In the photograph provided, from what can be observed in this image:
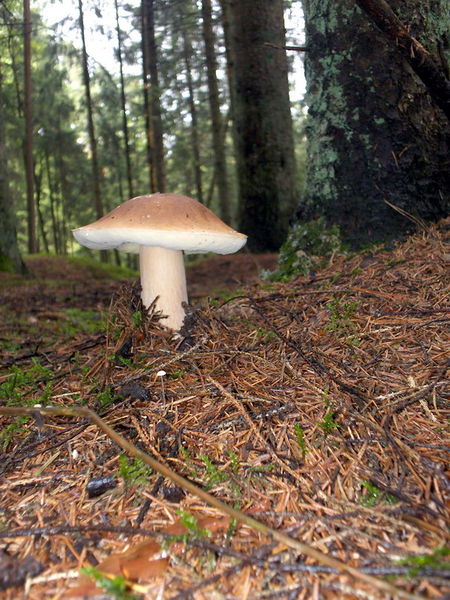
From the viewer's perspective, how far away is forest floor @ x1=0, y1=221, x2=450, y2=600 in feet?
3.29

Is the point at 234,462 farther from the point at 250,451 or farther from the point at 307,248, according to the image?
the point at 307,248

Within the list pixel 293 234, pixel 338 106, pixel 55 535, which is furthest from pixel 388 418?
pixel 338 106

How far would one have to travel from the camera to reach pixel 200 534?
3.60ft

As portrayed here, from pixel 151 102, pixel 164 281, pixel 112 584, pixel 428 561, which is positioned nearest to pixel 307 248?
pixel 164 281

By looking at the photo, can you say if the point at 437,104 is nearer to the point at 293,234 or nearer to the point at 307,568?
the point at 293,234

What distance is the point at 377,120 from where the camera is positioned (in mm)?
2875

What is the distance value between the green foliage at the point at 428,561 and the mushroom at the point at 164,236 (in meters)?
1.56

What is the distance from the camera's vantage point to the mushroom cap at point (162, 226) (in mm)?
1979

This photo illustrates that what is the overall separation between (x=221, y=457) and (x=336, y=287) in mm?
1470

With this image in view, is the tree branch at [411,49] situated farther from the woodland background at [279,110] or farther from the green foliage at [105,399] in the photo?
the green foliage at [105,399]

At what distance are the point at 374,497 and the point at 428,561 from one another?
0.89 feet

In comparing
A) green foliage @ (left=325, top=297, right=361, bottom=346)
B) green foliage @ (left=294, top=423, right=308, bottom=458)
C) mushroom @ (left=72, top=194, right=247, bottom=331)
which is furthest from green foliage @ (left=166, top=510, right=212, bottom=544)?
mushroom @ (left=72, top=194, right=247, bottom=331)

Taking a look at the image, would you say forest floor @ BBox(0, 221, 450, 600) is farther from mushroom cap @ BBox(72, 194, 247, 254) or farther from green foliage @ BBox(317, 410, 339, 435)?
mushroom cap @ BBox(72, 194, 247, 254)

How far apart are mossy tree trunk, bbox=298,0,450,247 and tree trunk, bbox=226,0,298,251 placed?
438 centimetres
